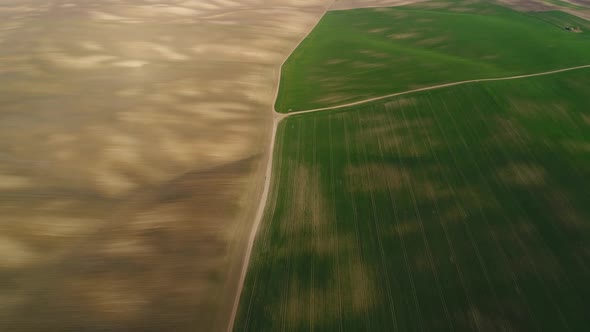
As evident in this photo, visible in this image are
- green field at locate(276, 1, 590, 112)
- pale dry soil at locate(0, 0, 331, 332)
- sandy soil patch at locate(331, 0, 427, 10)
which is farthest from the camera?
sandy soil patch at locate(331, 0, 427, 10)

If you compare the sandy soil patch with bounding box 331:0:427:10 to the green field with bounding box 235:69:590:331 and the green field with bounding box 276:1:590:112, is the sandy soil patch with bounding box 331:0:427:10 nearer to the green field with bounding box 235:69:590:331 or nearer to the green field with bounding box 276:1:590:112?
the green field with bounding box 276:1:590:112

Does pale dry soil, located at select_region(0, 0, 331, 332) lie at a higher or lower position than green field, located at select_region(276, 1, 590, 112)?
lower

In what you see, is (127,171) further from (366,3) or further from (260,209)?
(366,3)

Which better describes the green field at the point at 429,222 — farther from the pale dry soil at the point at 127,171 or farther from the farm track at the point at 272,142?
the pale dry soil at the point at 127,171

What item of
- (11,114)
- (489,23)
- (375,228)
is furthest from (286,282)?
(489,23)

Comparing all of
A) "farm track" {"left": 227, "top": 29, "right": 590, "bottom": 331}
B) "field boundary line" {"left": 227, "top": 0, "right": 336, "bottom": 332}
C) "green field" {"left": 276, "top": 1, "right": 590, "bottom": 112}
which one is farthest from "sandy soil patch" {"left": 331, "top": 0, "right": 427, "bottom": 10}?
"field boundary line" {"left": 227, "top": 0, "right": 336, "bottom": 332}

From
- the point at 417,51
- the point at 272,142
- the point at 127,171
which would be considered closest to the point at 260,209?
the point at 272,142

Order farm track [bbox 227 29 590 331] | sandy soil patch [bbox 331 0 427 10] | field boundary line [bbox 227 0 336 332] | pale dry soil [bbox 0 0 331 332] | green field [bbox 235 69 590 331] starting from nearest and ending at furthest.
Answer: green field [bbox 235 69 590 331] < field boundary line [bbox 227 0 336 332] < pale dry soil [bbox 0 0 331 332] < farm track [bbox 227 29 590 331] < sandy soil patch [bbox 331 0 427 10]
